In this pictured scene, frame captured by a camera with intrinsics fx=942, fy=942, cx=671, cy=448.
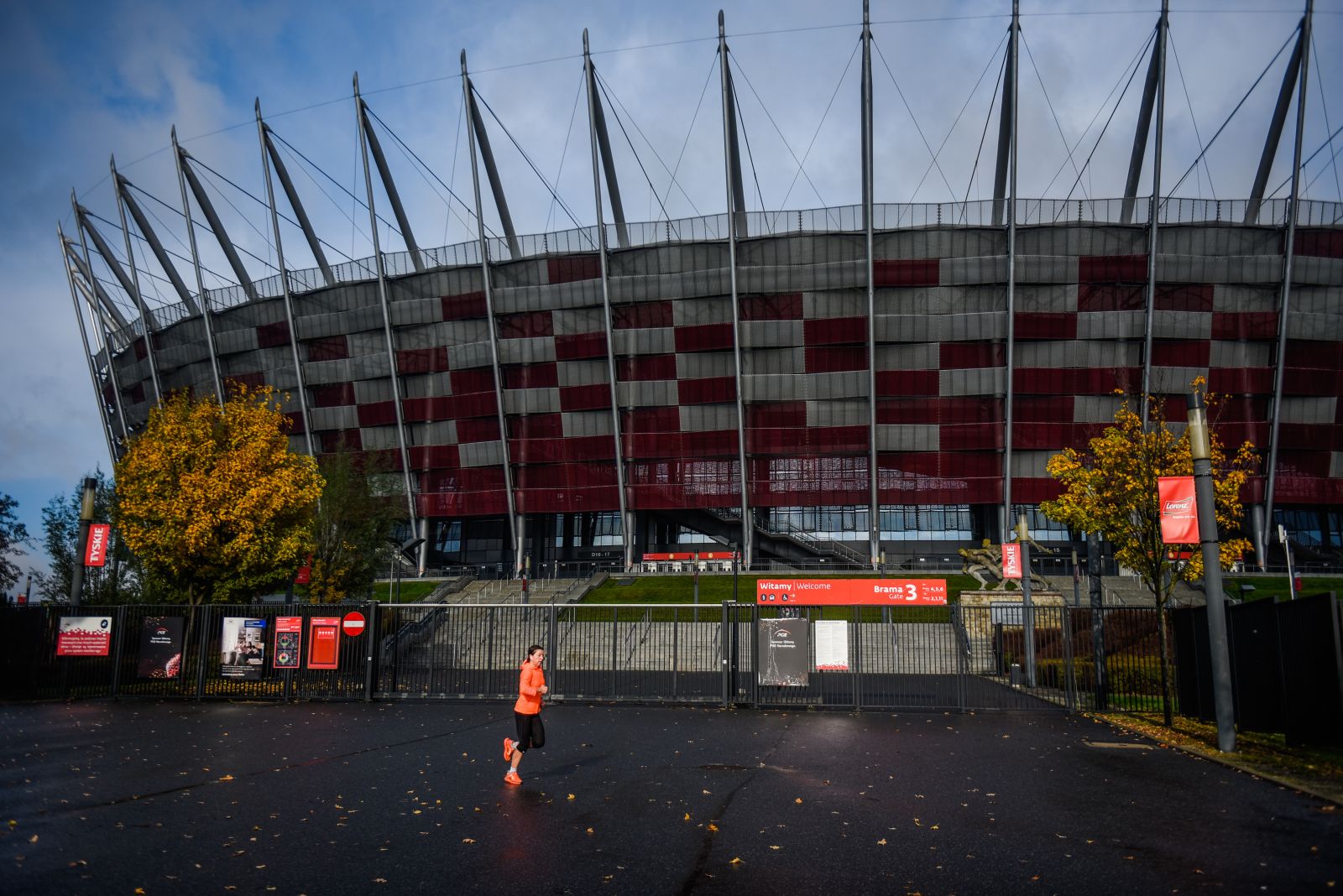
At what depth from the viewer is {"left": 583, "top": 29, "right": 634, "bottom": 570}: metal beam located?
189 feet

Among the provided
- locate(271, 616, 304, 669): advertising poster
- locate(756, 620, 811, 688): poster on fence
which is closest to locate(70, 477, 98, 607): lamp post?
locate(271, 616, 304, 669): advertising poster

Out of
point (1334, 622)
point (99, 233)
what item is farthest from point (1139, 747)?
point (99, 233)

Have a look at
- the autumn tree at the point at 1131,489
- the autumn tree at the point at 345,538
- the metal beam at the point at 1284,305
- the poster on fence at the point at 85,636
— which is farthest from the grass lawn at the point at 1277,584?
the poster on fence at the point at 85,636

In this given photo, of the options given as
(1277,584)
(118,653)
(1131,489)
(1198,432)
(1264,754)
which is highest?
(1131,489)

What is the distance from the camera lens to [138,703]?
2320 cm

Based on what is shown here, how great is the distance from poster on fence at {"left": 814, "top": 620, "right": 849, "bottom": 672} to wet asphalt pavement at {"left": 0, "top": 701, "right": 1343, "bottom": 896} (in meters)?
4.30

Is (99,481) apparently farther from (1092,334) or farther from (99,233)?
(1092,334)

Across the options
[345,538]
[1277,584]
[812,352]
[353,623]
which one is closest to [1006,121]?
[812,352]

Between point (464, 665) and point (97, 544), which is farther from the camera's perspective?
point (97, 544)

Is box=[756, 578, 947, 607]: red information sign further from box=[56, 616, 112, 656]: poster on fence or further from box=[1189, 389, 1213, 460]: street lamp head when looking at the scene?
box=[56, 616, 112, 656]: poster on fence

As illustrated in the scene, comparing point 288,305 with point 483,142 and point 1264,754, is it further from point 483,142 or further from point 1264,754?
point 1264,754

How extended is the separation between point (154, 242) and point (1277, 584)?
78396mm

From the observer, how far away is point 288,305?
2707 inches

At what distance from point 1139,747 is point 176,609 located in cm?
2376
